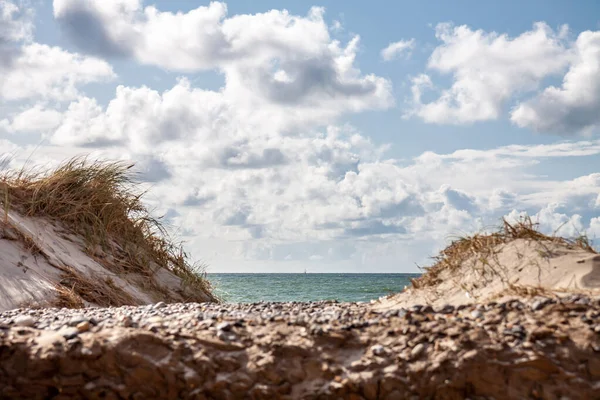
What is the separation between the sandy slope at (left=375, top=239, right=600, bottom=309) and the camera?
14.2ft

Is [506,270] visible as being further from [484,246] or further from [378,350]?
[378,350]

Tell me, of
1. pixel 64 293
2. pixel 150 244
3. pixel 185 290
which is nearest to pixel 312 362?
pixel 64 293

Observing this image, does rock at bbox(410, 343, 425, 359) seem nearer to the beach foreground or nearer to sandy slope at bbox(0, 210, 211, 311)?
the beach foreground

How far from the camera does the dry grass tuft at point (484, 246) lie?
4.86 m

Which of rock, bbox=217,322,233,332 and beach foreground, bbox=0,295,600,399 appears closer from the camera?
beach foreground, bbox=0,295,600,399

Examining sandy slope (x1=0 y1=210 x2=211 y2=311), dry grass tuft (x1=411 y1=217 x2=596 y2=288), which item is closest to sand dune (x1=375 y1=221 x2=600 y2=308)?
dry grass tuft (x1=411 y1=217 x2=596 y2=288)

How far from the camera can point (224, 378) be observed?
3.59 m

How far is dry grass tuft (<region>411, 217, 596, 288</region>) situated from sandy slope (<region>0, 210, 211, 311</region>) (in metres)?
3.95

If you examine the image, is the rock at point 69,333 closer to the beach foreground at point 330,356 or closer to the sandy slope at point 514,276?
the beach foreground at point 330,356

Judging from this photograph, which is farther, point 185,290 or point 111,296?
point 185,290

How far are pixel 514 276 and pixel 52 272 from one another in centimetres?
518

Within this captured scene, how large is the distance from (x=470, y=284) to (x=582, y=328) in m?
1.22

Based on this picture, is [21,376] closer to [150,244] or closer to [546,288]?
[546,288]

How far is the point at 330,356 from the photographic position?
3609mm
